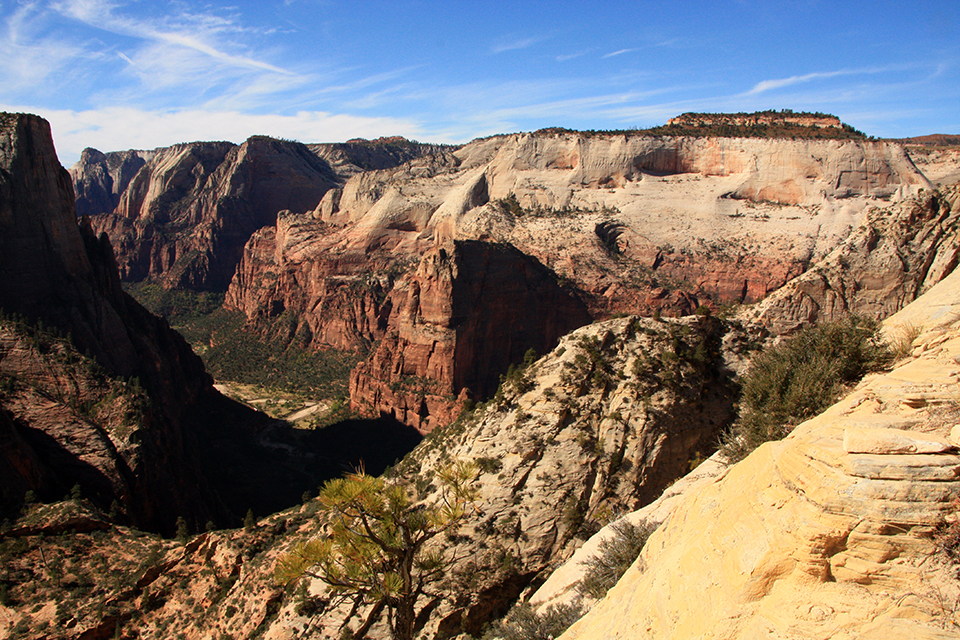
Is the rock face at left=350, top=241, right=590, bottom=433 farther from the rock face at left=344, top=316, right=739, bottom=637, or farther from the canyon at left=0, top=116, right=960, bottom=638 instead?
the rock face at left=344, top=316, right=739, bottom=637

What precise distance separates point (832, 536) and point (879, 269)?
24.0 meters

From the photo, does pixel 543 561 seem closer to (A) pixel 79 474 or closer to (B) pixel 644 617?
(B) pixel 644 617

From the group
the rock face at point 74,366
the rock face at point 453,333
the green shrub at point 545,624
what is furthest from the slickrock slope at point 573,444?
the rock face at point 453,333

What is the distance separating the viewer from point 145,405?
4184cm

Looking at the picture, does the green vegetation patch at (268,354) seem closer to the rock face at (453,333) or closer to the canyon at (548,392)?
the canyon at (548,392)

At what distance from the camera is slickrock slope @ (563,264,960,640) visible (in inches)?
245

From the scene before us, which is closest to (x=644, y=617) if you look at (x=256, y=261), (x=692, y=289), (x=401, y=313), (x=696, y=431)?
(x=696, y=431)

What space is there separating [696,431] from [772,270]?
240ft

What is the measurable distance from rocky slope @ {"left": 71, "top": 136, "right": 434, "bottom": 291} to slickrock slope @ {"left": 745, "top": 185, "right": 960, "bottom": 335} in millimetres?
134370

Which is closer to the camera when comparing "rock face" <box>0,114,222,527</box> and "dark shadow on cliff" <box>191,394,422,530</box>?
"rock face" <box>0,114,222,527</box>

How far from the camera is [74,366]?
1656 inches

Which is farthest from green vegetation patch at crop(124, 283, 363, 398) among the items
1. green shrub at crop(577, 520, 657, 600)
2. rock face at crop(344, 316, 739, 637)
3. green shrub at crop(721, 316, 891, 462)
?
green shrub at crop(721, 316, 891, 462)

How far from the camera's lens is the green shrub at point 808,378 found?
12.4 m

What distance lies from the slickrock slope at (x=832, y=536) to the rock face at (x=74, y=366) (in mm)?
35454
